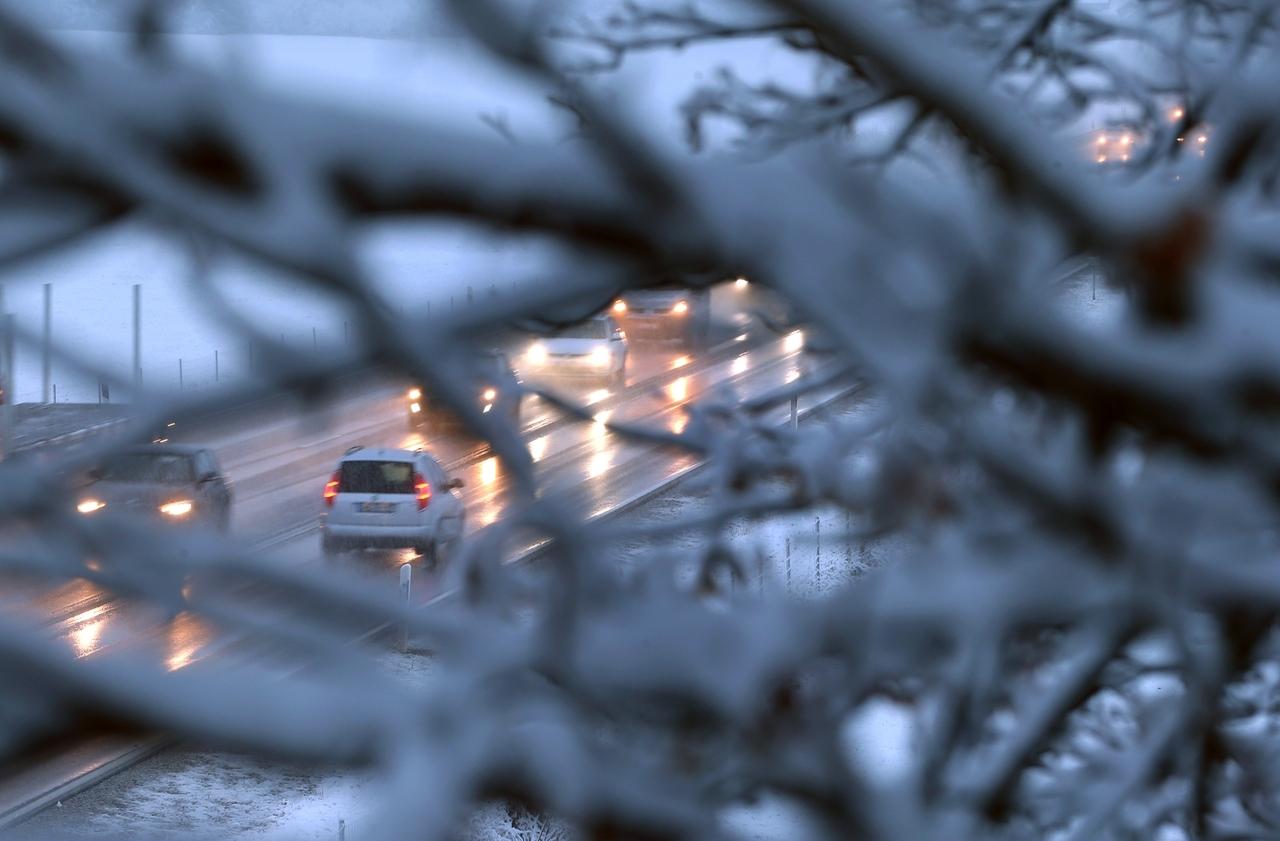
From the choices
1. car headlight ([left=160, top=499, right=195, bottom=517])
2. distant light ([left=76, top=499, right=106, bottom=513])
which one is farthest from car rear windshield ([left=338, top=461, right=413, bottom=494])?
distant light ([left=76, top=499, right=106, bottom=513])

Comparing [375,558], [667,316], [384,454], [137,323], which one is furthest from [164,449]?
[375,558]

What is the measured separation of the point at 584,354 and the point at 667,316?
21 cm

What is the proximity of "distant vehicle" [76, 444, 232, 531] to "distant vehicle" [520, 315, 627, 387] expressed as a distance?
1.56 feet

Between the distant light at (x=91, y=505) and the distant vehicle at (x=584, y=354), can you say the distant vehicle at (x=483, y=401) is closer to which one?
the distant vehicle at (x=584, y=354)

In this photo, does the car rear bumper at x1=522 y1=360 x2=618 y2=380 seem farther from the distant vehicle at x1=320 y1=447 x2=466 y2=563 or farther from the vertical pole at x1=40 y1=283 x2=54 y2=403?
the vertical pole at x1=40 y1=283 x2=54 y2=403

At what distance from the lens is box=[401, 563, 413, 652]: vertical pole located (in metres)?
1.91

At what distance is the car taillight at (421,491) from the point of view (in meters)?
2.31

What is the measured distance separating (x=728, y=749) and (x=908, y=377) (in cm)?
67

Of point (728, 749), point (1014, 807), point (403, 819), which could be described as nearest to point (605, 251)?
point (403, 819)

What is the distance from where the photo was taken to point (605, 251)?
160cm

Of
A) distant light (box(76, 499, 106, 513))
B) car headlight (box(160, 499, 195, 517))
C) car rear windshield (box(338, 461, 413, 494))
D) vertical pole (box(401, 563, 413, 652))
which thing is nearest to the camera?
vertical pole (box(401, 563, 413, 652))

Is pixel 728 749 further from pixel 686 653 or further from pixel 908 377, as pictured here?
pixel 908 377

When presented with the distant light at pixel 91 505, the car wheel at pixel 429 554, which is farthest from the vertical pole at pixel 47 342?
the car wheel at pixel 429 554

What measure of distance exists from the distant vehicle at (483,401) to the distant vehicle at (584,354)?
0.07 metres
